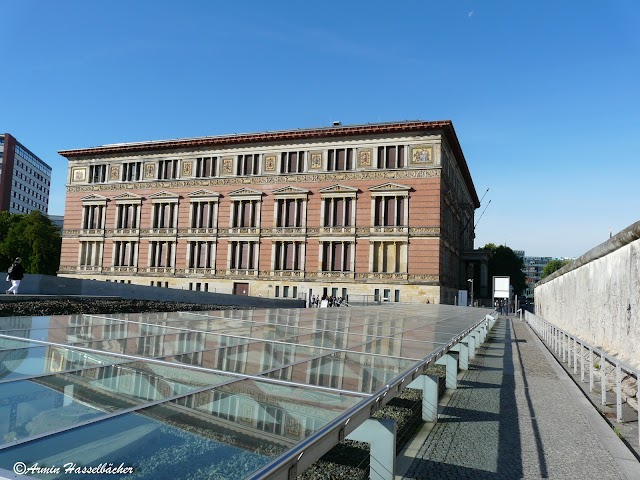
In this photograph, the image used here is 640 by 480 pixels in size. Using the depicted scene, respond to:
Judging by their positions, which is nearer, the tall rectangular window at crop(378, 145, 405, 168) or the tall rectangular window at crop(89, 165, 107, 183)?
the tall rectangular window at crop(378, 145, 405, 168)

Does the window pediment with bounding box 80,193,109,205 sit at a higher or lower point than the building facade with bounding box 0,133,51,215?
lower

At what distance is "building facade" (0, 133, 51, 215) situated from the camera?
11919cm

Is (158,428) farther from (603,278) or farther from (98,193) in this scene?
(98,193)

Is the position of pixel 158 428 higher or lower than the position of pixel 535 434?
higher

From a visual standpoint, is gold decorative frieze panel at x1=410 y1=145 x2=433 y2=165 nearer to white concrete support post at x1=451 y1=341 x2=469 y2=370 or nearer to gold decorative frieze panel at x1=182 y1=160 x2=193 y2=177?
gold decorative frieze panel at x1=182 y1=160 x2=193 y2=177

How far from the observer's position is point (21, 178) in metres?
128

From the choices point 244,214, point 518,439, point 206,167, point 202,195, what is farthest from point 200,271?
point 518,439

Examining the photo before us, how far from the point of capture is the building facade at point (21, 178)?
119m

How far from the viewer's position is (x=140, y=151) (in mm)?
56781

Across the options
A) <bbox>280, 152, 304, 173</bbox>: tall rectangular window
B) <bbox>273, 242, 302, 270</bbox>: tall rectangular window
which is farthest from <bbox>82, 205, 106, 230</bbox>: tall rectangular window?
<bbox>280, 152, 304, 173</bbox>: tall rectangular window

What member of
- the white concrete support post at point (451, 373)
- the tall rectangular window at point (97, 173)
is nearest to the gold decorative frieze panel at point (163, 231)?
the tall rectangular window at point (97, 173)

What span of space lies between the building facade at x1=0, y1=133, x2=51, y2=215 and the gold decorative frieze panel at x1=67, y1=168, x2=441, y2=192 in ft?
241

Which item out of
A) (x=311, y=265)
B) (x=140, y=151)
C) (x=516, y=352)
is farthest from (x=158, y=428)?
(x=140, y=151)

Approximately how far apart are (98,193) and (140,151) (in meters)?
7.39
